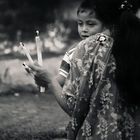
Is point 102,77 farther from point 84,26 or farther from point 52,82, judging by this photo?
point 84,26

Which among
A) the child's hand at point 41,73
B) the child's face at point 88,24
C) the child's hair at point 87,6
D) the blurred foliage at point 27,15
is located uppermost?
the child's hair at point 87,6

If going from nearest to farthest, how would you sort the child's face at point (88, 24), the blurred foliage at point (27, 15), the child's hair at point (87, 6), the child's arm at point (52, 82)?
1. the child's arm at point (52, 82)
2. the child's hair at point (87, 6)
3. the child's face at point (88, 24)
4. the blurred foliage at point (27, 15)

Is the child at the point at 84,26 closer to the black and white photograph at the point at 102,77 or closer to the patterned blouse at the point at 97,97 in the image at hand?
the black and white photograph at the point at 102,77

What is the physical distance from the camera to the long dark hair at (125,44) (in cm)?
250

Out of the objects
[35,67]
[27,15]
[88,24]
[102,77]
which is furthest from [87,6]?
[27,15]

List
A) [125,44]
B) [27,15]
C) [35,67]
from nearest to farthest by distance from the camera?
1. [125,44]
2. [35,67]
3. [27,15]

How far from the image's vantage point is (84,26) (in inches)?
136

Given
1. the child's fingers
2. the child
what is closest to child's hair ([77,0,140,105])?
the child's fingers

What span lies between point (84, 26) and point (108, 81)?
0.95 m

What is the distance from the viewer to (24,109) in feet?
18.8

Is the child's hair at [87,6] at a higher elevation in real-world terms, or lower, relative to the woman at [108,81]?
higher

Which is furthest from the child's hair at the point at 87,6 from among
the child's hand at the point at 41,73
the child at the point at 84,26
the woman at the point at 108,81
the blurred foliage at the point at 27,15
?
the blurred foliage at the point at 27,15

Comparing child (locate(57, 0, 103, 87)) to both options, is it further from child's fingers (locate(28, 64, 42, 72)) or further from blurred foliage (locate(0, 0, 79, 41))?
blurred foliage (locate(0, 0, 79, 41))

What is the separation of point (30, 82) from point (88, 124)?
3791 millimetres
